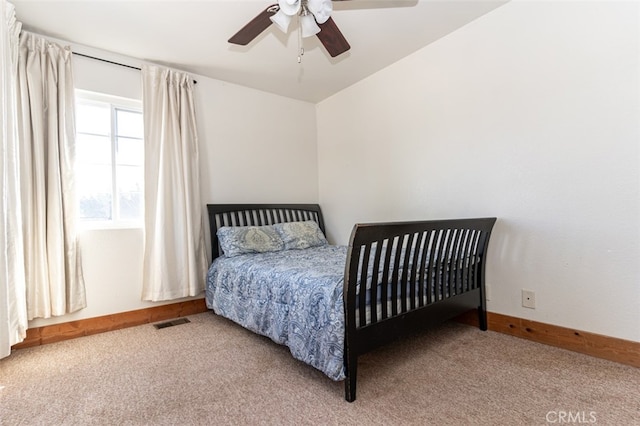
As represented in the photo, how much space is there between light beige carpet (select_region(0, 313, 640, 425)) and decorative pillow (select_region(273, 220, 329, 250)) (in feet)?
Answer: 3.78

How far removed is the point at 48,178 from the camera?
7.88 ft

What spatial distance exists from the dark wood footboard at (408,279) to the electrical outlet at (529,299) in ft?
0.91

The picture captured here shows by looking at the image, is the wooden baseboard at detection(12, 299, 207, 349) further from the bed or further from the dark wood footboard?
the dark wood footboard

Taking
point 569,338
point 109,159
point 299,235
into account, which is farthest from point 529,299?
point 109,159

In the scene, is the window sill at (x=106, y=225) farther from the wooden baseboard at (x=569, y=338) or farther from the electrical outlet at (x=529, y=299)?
the electrical outlet at (x=529, y=299)

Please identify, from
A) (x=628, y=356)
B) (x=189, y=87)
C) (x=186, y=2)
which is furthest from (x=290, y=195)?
(x=628, y=356)

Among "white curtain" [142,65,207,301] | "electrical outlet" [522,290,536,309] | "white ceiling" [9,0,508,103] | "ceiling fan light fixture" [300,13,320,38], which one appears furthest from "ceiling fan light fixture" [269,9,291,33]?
"electrical outlet" [522,290,536,309]

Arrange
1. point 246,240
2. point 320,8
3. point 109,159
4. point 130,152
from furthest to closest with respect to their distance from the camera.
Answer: point 246,240
point 130,152
point 109,159
point 320,8

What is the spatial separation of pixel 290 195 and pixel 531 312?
275cm

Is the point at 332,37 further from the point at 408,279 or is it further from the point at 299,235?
the point at 299,235

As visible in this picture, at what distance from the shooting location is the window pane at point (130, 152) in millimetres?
2883

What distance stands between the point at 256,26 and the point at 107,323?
2691 mm

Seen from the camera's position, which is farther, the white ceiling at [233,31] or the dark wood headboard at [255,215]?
the dark wood headboard at [255,215]

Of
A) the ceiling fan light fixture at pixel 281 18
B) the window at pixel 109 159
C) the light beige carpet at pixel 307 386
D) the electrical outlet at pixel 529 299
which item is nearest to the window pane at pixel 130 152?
the window at pixel 109 159
